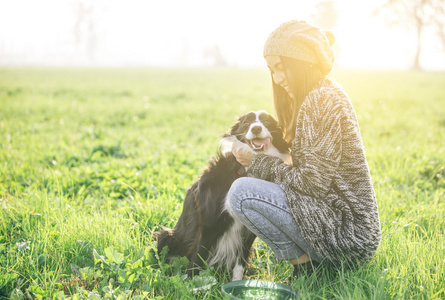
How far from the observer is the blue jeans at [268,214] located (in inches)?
94.8

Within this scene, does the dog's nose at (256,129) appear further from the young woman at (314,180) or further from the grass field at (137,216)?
the grass field at (137,216)

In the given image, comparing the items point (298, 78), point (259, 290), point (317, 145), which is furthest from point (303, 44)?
point (259, 290)

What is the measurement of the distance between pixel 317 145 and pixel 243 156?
0.58 meters

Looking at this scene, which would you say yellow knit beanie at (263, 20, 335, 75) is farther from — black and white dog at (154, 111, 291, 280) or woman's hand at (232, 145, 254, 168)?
woman's hand at (232, 145, 254, 168)

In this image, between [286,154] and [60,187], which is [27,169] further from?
[286,154]

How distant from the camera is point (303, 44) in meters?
2.34

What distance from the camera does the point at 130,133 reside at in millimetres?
8016

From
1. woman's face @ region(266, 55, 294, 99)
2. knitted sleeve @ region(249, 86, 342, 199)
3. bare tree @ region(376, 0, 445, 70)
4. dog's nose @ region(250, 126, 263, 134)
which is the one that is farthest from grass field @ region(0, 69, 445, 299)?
bare tree @ region(376, 0, 445, 70)

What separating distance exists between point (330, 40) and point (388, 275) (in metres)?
1.59

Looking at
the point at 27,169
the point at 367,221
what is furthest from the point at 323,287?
the point at 27,169

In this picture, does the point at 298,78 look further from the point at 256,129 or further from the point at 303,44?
the point at 256,129

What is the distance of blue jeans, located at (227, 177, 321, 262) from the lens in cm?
241

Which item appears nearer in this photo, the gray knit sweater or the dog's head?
the gray knit sweater

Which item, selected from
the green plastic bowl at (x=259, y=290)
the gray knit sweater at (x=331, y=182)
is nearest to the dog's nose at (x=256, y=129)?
the gray knit sweater at (x=331, y=182)
